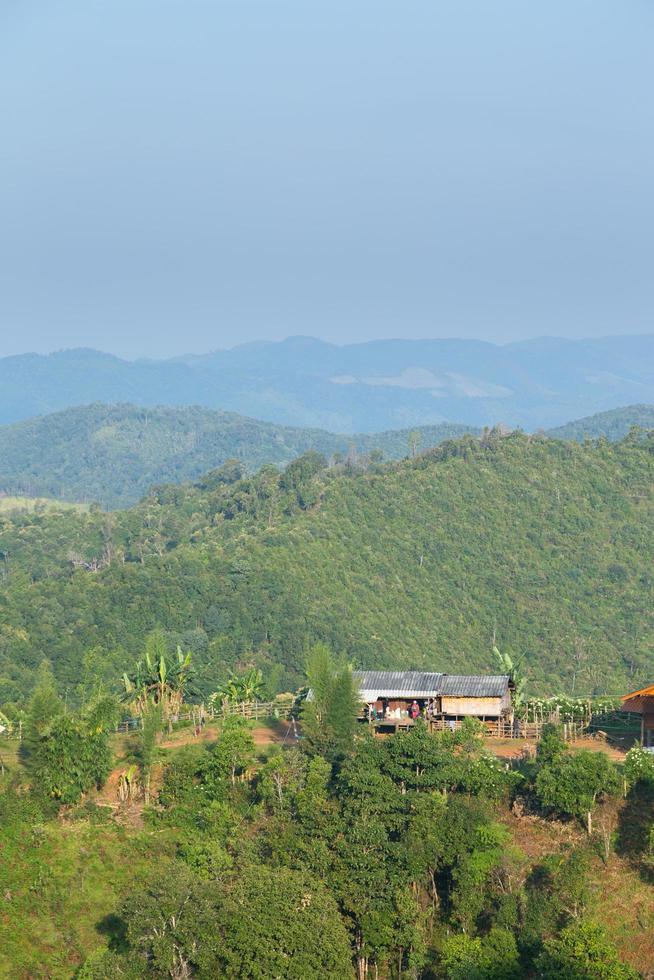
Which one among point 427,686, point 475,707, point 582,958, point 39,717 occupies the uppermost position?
point 427,686

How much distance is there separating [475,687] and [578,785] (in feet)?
34.2

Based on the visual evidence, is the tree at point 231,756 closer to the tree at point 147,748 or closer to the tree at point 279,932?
the tree at point 147,748

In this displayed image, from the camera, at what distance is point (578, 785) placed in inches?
1539

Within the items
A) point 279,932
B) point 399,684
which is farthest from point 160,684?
point 279,932

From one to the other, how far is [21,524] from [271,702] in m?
88.0

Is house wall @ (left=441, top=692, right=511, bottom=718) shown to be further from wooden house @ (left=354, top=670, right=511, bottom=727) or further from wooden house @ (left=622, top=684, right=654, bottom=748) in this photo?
wooden house @ (left=622, top=684, right=654, bottom=748)

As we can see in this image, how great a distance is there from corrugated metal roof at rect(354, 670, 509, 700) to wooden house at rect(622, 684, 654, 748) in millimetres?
5211

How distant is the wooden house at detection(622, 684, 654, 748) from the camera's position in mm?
44656

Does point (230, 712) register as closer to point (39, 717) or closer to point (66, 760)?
point (39, 717)

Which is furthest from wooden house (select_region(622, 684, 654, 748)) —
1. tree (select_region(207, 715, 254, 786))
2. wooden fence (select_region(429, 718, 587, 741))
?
tree (select_region(207, 715, 254, 786))

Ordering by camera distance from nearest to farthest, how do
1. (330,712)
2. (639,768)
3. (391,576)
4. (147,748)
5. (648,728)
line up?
(639,768), (147,748), (330,712), (648,728), (391,576)

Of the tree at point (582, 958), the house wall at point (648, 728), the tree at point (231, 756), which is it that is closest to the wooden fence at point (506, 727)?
the house wall at point (648, 728)

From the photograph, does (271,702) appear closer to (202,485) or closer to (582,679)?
(582,679)

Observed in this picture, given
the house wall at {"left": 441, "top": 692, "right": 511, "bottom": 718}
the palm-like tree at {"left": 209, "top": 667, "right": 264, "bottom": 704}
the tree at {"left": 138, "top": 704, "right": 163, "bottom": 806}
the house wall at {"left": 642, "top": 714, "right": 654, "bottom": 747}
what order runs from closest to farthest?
the tree at {"left": 138, "top": 704, "right": 163, "bottom": 806} → the house wall at {"left": 642, "top": 714, "right": 654, "bottom": 747} → the house wall at {"left": 441, "top": 692, "right": 511, "bottom": 718} → the palm-like tree at {"left": 209, "top": 667, "right": 264, "bottom": 704}
